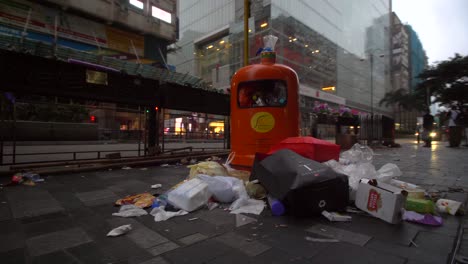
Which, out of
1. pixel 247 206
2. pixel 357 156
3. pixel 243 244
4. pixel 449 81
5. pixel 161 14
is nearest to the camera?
pixel 243 244

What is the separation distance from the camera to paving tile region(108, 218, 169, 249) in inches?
78.1

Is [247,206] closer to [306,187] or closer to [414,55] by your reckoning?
[306,187]

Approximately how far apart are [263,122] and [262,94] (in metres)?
0.58

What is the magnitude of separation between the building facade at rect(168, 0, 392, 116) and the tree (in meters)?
8.39

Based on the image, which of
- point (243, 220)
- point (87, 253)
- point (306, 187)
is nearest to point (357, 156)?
point (306, 187)

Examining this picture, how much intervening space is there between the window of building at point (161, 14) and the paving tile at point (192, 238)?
26.0 metres

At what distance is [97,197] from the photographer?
329 centimetres

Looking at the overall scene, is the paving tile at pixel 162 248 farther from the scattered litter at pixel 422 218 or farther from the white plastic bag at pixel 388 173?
the white plastic bag at pixel 388 173

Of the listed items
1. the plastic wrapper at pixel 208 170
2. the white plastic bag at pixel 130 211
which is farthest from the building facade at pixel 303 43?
the white plastic bag at pixel 130 211

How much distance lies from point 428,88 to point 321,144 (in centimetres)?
2903

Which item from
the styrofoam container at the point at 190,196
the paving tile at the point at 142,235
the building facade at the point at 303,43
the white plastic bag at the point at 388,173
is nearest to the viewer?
the paving tile at the point at 142,235

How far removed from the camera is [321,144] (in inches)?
144

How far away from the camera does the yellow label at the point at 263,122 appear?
456cm

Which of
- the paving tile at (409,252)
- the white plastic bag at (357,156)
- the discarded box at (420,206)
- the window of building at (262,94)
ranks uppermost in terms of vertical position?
the window of building at (262,94)
